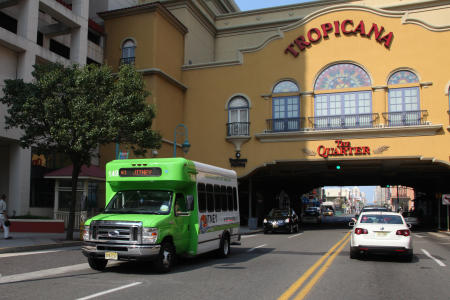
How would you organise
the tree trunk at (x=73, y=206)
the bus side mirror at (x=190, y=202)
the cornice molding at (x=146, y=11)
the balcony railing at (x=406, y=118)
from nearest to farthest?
the bus side mirror at (x=190, y=202), the tree trunk at (x=73, y=206), the balcony railing at (x=406, y=118), the cornice molding at (x=146, y=11)

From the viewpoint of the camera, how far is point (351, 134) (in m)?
28.0

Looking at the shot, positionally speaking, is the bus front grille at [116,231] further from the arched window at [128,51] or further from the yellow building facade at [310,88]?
the arched window at [128,51]

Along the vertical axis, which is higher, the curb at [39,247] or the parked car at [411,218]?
the curb at [39,247]

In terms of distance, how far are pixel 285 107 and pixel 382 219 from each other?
17425mm

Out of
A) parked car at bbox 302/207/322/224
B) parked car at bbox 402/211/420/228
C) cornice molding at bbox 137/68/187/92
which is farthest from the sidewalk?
parked car at bbox 402/211/420/228

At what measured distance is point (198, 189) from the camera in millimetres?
12203

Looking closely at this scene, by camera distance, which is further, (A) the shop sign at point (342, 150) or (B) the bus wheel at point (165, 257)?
(A) the shop sign at point (342, 150)

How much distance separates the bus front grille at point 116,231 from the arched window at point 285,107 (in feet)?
68.3

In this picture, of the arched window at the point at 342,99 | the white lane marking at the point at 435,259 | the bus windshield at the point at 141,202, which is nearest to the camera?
the bus windshield at the point at 141,202

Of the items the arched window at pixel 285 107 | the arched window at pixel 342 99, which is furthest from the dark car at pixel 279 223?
the arched window at pixel 342 99

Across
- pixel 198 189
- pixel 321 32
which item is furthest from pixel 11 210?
pixel 321 32

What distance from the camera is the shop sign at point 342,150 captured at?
27859 millimetres

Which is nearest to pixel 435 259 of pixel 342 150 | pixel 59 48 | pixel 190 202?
pixel 190 202

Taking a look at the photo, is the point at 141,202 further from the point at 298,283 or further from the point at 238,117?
the point at 238,117
